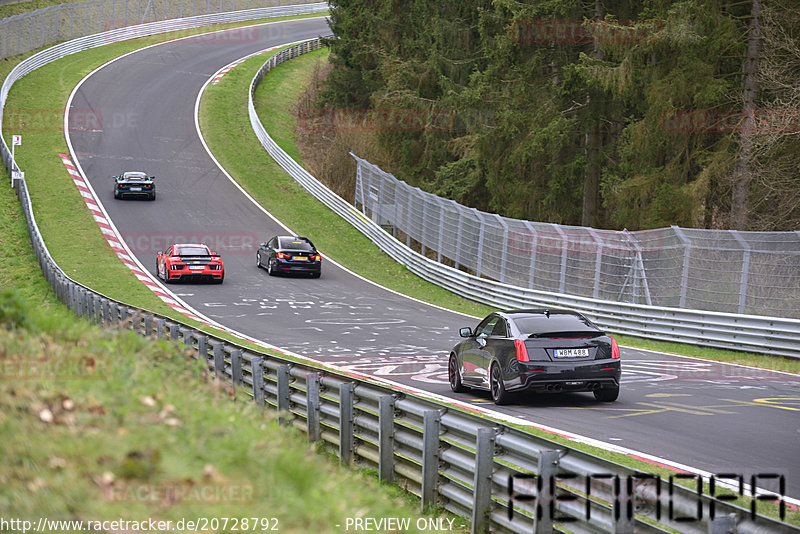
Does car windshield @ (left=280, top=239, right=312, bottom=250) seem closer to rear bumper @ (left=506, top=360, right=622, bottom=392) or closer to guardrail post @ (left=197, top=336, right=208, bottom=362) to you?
guardrail post @ (left=197, top=336, right=208, bottom=362)

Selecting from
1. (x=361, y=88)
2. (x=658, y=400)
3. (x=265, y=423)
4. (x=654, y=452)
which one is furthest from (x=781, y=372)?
(x=361, y=88)

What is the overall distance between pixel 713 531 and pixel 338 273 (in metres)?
32.6

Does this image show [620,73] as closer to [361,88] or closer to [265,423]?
[265,423]

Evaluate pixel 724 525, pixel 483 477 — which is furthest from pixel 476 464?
pixel 724 525

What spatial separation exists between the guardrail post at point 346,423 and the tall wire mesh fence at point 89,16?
66.5 meters

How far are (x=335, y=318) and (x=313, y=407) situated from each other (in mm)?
16023

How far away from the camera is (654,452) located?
33.5ft

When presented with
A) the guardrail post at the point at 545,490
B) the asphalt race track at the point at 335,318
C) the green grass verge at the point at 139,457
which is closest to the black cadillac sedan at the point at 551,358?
the asphalt race track at the point at 335,318

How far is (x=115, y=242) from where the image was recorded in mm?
39312

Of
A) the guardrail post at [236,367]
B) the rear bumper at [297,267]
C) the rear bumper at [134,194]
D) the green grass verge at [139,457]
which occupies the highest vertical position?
the green grass verge at [139,457]

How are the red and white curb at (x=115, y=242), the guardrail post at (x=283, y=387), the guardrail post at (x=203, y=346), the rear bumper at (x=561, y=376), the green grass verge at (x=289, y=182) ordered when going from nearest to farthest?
1. the guardrail post at (x=283, y=387)
2. the rear bumper at (x=561, y=376)
3. the guardrail post at (x=203, y=346)
4. the red and white curb at (x=115, y=242)
5. the green grass verge at (x=289, y=182)

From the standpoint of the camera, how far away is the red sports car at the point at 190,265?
33031mm

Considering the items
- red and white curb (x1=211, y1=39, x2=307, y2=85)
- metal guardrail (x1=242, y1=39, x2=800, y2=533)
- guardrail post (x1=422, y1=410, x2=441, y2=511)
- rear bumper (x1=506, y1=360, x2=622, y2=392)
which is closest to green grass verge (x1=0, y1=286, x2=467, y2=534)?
metal guardrail (x1=242, y1=39, x2=800, y2=533)

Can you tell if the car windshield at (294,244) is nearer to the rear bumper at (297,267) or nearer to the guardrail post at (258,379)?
the rear bumper at (297,267)
